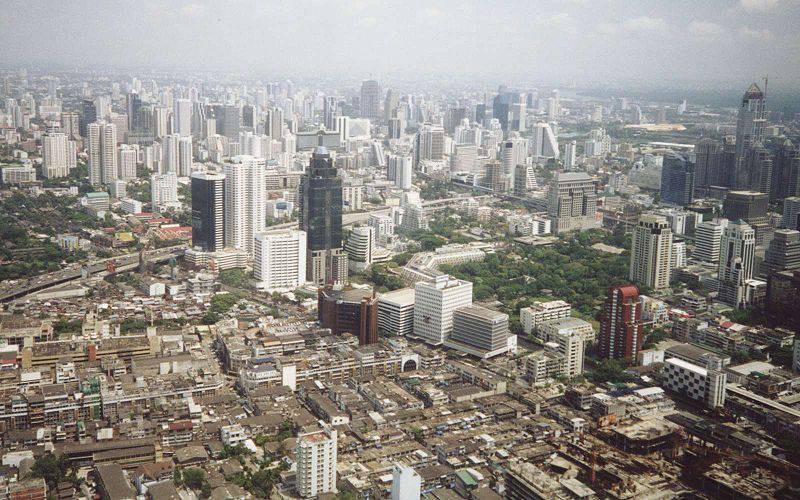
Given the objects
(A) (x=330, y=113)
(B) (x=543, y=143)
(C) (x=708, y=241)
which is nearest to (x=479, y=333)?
(C) (x=708, y=241)

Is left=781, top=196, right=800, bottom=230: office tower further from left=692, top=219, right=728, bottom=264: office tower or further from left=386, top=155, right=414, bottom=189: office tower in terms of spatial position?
left=386, top=155, right=414, bottom=189: office tower

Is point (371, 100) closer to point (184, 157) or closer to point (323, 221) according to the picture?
A: point (184, 157)

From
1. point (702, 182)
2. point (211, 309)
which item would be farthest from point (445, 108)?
point (211, 309)

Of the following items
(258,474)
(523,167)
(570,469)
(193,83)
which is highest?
(193,83)

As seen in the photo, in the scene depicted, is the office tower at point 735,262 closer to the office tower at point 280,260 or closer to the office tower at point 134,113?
the office tower at point 280,260

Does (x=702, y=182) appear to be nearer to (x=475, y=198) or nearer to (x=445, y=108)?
(x=475, y=198)

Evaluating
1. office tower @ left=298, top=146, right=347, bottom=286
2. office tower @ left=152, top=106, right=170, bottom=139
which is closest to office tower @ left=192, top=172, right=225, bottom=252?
office tower @ left=298, top=146, right=347, bottom=286
